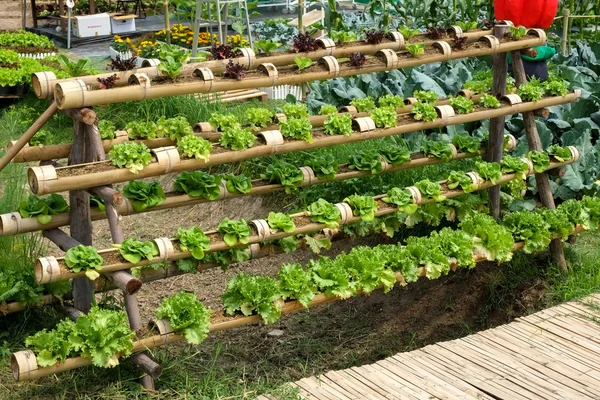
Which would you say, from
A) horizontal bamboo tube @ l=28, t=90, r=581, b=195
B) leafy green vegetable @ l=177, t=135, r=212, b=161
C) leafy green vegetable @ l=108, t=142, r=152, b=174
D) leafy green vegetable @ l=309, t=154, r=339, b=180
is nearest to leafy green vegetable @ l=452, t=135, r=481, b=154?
horizontal bamboo tube @ l=28, t=90, r=581, b=195

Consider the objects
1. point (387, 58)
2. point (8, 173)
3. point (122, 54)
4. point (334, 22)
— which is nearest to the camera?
point (387, 58)

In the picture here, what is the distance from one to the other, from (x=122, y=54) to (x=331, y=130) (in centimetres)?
910

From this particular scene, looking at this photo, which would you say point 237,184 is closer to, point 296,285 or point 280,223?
point 280,223

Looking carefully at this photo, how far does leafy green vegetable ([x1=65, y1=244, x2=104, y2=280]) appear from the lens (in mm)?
4441

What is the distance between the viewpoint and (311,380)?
4.73m

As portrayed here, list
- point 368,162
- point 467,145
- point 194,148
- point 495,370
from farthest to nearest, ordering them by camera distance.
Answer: point 467,145
point 368,162
point 495,370
point 194,148

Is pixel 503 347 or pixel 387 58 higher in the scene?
pixel 387 58

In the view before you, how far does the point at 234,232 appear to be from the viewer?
501cm

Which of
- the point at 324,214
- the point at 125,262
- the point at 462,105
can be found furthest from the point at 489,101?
the point at 125,262

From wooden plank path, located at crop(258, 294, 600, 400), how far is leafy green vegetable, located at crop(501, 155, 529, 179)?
3.50 feet

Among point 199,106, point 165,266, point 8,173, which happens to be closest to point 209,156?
point 165,266

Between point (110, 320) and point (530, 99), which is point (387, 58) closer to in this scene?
point (530, 99)

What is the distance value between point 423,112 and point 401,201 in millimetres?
586

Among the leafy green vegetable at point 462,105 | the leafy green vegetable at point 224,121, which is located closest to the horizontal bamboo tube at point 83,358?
the leafy green vegetable at point 224,121
